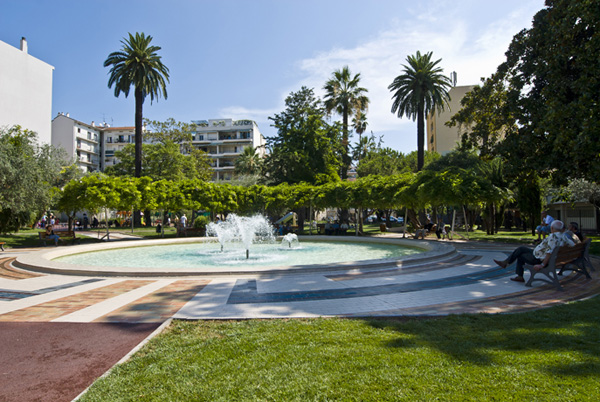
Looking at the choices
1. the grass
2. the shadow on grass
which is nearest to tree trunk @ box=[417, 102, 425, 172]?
the shadow on grass

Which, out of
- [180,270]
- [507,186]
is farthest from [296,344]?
[507,186]

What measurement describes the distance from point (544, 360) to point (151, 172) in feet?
148

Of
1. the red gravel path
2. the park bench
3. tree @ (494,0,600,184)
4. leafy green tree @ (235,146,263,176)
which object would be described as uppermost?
leafy green tree @ (235,146,263,176)

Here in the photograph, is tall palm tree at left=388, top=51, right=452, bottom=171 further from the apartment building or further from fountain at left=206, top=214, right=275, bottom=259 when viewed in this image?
the apartment building

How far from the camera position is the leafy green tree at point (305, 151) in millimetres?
36109

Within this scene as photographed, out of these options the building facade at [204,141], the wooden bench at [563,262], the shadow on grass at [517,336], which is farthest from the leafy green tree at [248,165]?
the shadow on grass at [517,336]

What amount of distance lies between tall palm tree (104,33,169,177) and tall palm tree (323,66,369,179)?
18.7 m

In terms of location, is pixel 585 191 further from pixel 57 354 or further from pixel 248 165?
pixel 248 165

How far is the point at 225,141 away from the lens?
90.9 m

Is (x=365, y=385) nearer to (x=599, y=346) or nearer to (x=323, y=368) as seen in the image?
(x=323, y=368)

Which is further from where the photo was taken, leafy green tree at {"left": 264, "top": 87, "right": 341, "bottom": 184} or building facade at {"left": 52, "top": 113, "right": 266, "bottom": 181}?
building facade at {"left": 52, "top": 113, "right": 266, "bottom": 181}

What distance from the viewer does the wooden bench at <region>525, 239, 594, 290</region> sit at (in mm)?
7727

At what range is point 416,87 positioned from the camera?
108 feet

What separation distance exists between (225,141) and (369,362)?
90646mm
